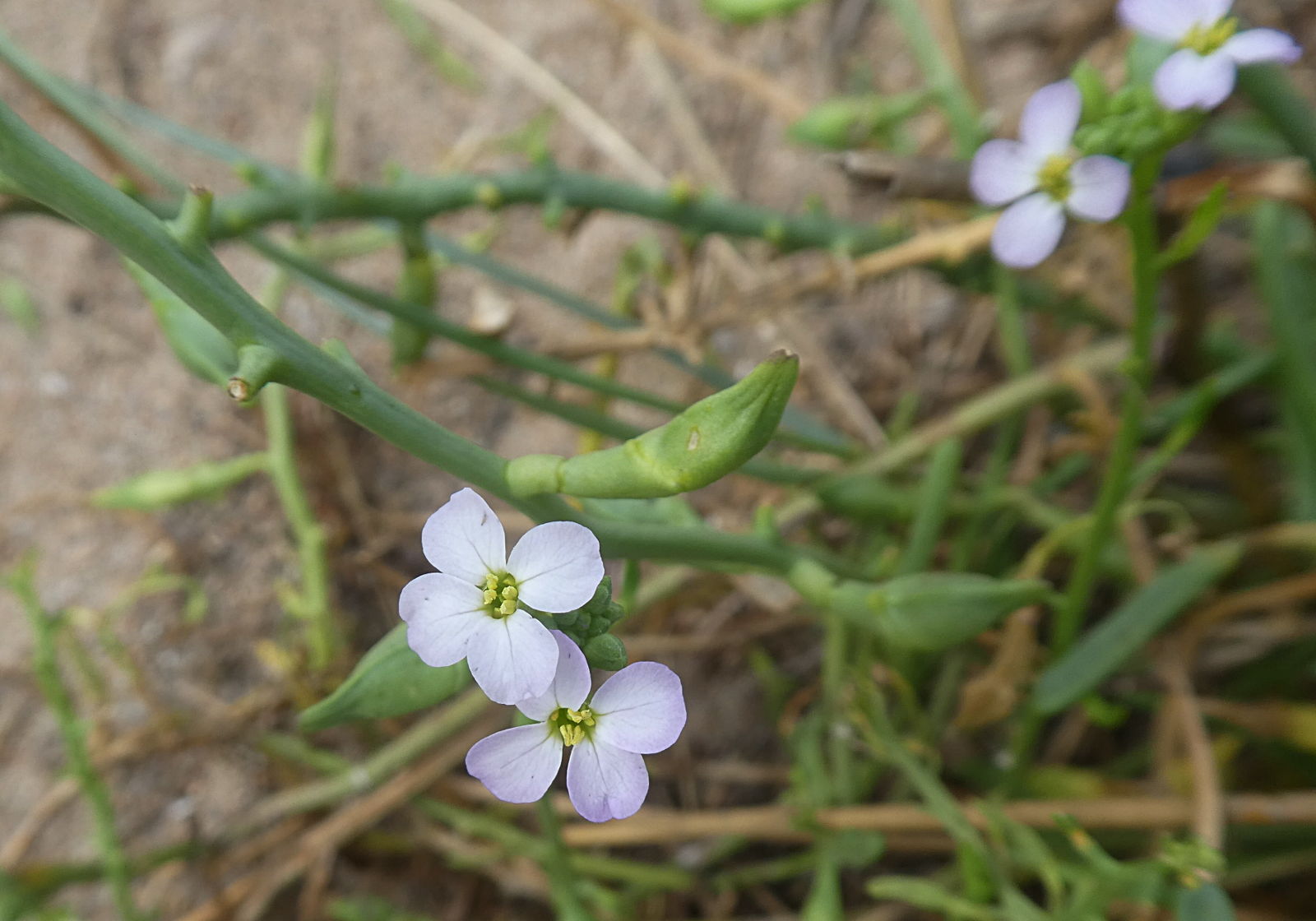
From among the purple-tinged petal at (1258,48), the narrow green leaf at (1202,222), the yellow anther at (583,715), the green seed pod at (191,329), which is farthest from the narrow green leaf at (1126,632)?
the green seed pod at (191,329)

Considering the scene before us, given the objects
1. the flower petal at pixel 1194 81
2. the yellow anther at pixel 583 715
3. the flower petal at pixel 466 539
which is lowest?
the yellow anther at pixel 583 715

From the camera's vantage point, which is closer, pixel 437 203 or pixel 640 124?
pixel 437 203

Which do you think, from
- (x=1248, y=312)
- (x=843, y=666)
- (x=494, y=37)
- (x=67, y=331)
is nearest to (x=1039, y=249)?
(x=843, y=666)

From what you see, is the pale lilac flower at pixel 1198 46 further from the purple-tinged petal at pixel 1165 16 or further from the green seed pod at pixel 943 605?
the green seed pod at pixel 943 605

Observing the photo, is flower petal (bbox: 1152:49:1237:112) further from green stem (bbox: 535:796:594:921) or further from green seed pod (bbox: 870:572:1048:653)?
green stem (bbox: 535:796:594:921)

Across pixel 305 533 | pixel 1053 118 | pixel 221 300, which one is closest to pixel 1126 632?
pixel 1053 118

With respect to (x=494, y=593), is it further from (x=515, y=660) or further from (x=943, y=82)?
(x=943, y=82)

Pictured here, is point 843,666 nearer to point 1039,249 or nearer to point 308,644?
point 1039,249
